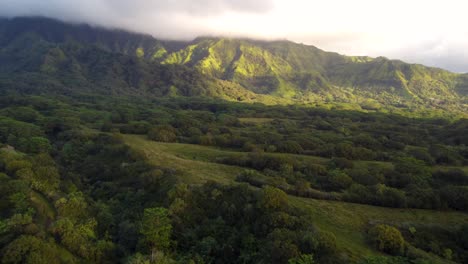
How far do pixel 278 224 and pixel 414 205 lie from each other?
78.3 ft

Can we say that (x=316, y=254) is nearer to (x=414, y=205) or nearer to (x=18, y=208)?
(x=414, y=205)

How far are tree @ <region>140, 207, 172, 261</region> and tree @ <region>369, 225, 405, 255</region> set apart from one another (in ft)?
76.5

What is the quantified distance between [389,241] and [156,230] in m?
25.8

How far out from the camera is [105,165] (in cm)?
6644

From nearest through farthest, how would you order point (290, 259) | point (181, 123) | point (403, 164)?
point (290, 259), point (403, 164), point (181, 123)

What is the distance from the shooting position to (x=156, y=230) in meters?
38.7

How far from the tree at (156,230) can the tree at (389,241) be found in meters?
23.3

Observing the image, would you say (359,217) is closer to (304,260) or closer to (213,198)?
(304,260)

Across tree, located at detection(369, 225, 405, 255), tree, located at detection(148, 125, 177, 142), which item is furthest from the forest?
tree, located at detection(148, 125, 177, 142)

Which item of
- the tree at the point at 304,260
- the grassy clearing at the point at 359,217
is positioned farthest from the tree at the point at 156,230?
the grassy clearing at the point at 359,217

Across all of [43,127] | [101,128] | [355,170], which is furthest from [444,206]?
[43,127]

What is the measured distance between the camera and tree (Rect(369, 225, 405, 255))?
36622mm

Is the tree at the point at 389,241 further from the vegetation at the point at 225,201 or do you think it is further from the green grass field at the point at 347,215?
the green grass field at the point at 347,215

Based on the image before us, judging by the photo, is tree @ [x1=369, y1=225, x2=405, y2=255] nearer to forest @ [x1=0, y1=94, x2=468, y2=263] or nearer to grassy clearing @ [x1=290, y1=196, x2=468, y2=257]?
forest @ [x1=0, y1=94, x2=468, y2=263]
